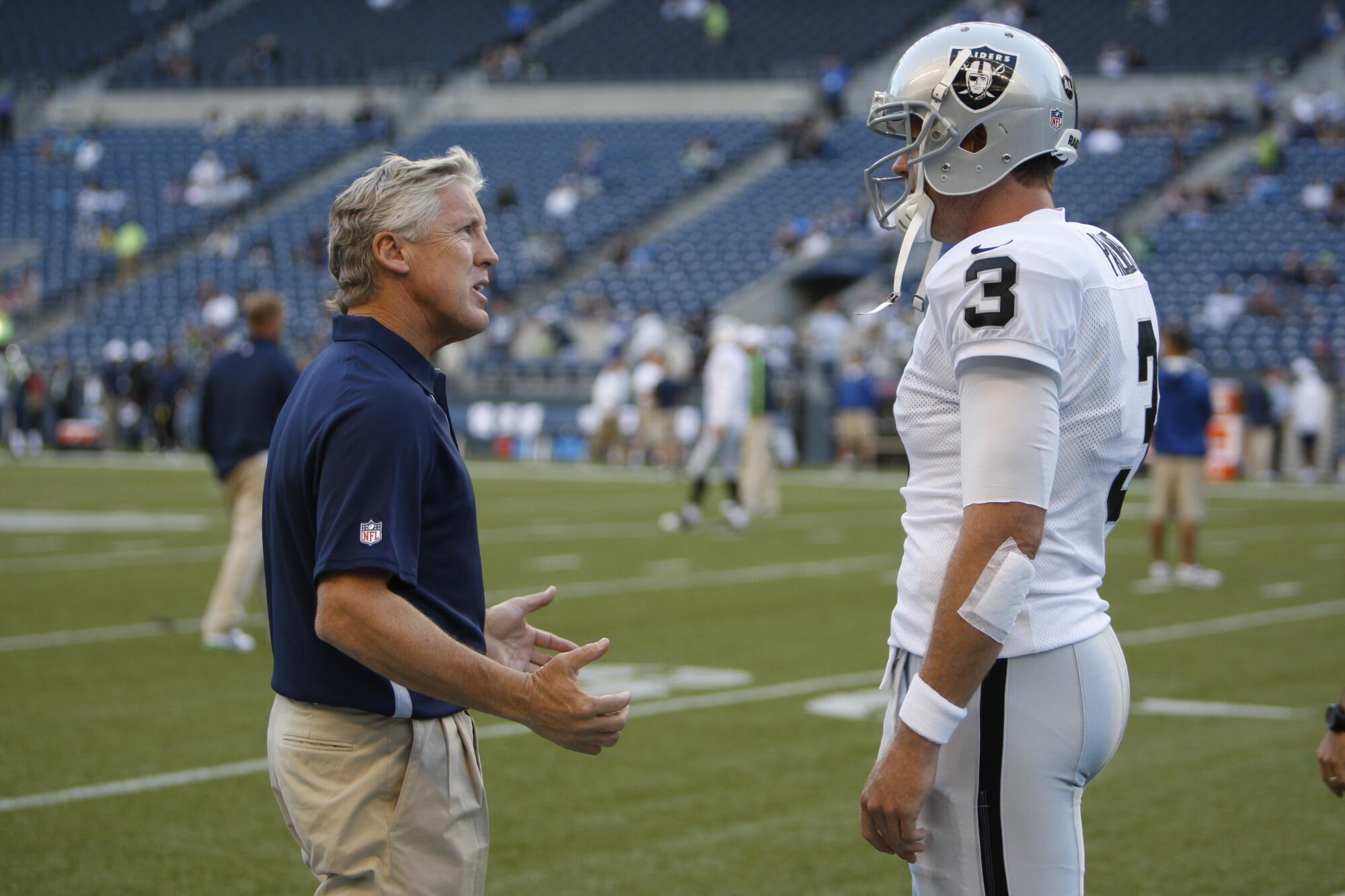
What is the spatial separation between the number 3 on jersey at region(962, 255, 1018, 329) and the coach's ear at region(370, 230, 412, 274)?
3.48 feet

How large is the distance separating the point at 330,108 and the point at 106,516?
30288mm

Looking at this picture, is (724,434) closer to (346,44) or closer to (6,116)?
(346,44)

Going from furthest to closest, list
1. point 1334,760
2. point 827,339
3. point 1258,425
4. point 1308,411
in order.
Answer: point 827,339 < point 1258,425 < point 1308,411 < point 1334,760

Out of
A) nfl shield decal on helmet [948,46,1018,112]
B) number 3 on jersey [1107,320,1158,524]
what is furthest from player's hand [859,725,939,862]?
nfl shield decal on helmet [948,46,1018,112]

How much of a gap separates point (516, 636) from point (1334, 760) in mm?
1766

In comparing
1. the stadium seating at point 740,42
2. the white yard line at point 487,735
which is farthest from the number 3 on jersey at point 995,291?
the stadium seating at point 740,42

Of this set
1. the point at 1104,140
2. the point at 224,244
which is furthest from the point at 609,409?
the point at 224,244

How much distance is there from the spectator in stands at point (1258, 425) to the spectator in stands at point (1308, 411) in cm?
39

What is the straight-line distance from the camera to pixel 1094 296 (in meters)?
2.70

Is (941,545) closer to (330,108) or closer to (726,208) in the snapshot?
(726,208)

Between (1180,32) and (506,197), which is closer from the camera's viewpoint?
(506,197)

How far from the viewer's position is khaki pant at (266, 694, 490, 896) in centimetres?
295

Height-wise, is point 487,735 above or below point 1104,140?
below

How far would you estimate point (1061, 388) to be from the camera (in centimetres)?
262
